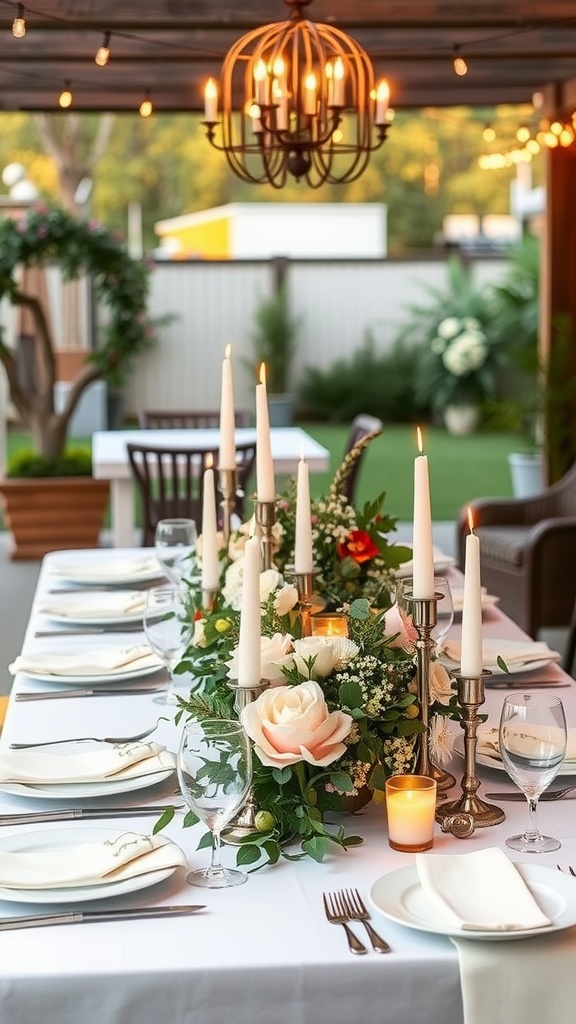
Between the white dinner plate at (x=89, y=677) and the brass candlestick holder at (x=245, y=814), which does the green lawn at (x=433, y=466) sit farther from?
the brass candlestick holder at (x=245, y=814)

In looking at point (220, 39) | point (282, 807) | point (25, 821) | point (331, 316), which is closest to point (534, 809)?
point (282, 807)

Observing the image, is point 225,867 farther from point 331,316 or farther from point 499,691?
point 331,316

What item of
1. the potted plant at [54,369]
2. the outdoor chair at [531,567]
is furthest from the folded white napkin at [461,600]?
the potted plant at [54,369]

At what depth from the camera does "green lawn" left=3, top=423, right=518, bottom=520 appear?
9883 millimetres

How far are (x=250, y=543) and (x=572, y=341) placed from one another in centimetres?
637

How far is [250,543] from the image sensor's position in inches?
72.0

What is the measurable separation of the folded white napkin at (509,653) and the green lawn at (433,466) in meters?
5.82

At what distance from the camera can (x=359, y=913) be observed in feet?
5.35

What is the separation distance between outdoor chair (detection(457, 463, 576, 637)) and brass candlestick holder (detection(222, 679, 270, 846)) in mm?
3360

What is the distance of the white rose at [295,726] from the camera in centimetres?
177

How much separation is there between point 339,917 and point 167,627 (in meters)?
0.90

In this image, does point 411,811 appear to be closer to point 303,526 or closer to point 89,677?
point 303,526

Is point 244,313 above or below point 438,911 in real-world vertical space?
above

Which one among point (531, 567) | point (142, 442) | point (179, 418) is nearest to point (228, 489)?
point (531, 567)
